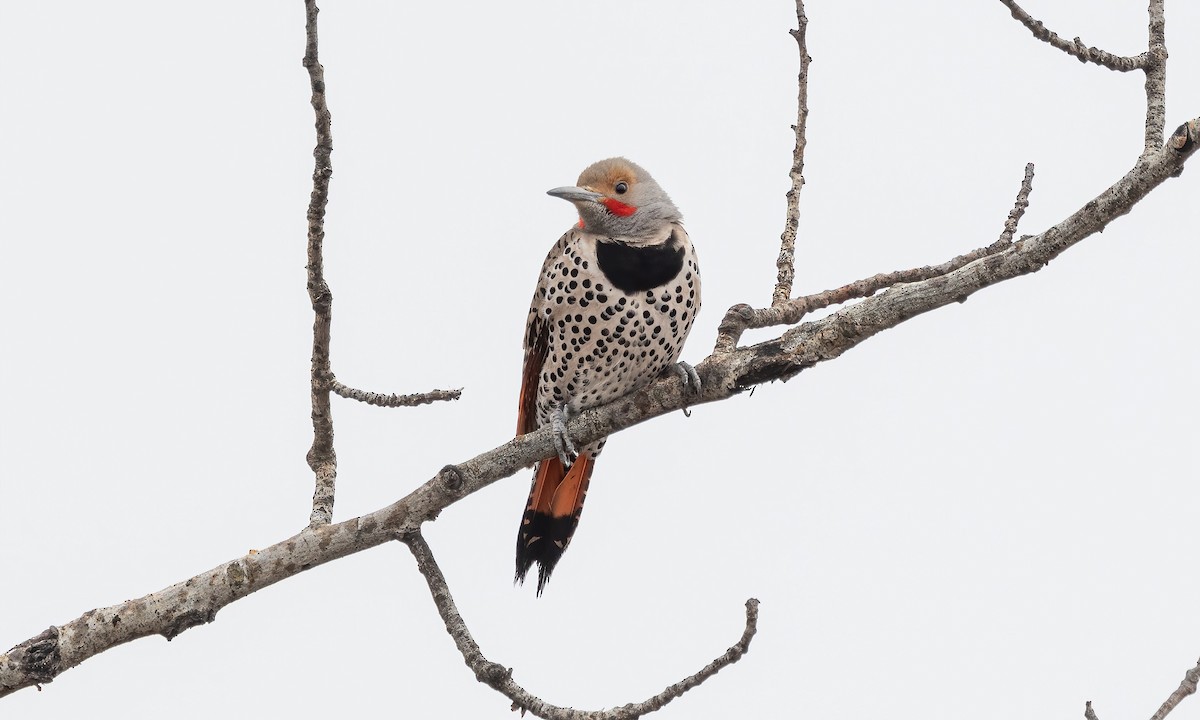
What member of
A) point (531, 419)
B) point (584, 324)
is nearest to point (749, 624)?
point (584, 324)

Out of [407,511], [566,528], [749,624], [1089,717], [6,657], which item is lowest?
[1089,717]

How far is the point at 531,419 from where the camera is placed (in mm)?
5254

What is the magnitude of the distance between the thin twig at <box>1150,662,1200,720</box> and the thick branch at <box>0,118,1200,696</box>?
1.06m

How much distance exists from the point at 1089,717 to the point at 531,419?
2.69 m

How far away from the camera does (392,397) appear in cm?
399

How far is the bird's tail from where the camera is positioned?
16.5 ft

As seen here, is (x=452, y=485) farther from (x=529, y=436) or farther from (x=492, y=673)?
(x=492, y=673)

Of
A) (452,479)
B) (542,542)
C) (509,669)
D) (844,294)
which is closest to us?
(509,669)

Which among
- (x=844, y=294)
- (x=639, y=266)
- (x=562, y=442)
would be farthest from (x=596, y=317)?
(x=844, y=294)

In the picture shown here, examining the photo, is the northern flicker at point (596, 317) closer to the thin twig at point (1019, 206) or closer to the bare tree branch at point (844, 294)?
the bare tree branch at point (844, 294)

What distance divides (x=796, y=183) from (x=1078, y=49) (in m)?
1.15

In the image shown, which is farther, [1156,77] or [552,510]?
[552,510]

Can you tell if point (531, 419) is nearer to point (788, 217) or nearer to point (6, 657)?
point (788, 217)

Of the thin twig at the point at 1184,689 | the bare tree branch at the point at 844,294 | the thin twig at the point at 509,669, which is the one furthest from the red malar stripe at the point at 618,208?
the thin twig at the point at 1184,689
